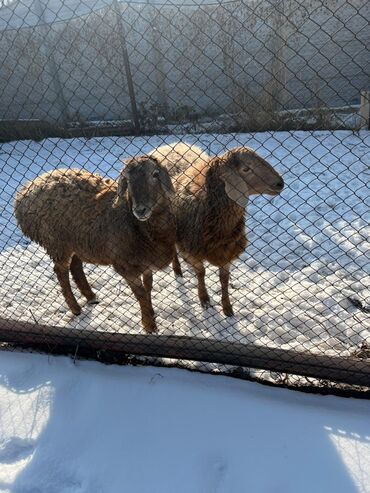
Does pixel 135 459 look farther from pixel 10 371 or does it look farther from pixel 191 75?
pixel 191 75

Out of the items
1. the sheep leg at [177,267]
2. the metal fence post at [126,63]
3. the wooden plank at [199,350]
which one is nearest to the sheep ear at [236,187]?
the wooden plank at [199,350]

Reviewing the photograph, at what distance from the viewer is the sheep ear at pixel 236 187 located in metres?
3.44

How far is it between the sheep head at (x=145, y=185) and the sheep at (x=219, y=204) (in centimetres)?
42

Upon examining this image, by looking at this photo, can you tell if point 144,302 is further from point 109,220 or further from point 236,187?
point 236,187

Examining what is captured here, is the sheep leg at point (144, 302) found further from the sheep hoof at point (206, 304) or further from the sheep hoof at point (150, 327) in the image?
the sheep hoof at point (206, 304)

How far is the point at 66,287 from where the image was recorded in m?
4.25

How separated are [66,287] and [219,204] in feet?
5.92

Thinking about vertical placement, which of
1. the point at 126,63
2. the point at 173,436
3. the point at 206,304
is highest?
the point at 126,63

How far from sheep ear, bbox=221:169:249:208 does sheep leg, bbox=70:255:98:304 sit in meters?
1.86

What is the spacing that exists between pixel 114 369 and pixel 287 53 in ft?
29.9

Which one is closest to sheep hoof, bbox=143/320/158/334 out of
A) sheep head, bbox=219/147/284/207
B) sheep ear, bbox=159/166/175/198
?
sheep ear, bbox=159/166/175/198

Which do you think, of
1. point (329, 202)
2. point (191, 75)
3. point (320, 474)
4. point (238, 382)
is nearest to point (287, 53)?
point (191, 75)

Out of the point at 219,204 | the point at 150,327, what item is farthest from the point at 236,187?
the point at 150,327

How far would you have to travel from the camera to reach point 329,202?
18.5 feet
